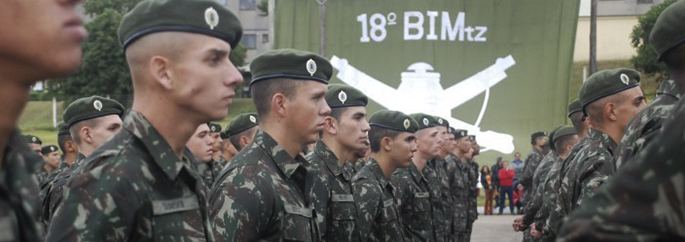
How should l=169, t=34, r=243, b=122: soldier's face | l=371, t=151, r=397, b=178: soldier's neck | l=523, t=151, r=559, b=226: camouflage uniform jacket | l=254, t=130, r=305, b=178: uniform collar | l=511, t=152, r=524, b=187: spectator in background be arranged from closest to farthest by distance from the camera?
1. l=169, t=34, r=243, b=122: soldier's face
2. l=254, t=130, r=305, b=178: uniform collar
3. l=371, t=151, r=397, b=178: soldier's neck
4. l=523, t=151, r=559, b=226: camouflage uniform jacket
5. l=511, t=152, r=524, b=187: spectator in background

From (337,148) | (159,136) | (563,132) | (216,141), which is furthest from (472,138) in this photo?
(159,136)

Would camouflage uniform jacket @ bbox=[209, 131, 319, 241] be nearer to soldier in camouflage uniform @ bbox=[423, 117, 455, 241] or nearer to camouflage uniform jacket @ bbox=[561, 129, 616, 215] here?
camouflage uniform jacket @ bbox=[561, 129, 616, 215]

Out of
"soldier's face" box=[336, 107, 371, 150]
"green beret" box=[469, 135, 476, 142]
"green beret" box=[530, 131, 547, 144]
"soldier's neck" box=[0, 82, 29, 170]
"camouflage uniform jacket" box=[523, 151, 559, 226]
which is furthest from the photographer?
"green beret" box=[530, 131, 547, 144]

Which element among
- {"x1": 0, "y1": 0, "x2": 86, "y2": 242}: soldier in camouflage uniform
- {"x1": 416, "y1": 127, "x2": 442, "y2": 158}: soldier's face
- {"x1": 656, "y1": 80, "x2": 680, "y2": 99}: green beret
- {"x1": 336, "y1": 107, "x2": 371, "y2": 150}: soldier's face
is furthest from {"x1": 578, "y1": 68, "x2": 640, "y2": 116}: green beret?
{"x1": 0, "y1": 0, "x2": 86, "y2": 242}: soldier in camouflage uniform

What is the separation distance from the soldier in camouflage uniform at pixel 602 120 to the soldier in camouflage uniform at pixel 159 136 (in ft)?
11.7

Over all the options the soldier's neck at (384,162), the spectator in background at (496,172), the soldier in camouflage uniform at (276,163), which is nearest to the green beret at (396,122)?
the soldier's neck at (384,162)

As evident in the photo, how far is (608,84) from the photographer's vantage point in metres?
6.98

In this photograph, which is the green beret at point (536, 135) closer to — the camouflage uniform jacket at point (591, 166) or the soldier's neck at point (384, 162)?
the soldier's neck at point (384, 162)

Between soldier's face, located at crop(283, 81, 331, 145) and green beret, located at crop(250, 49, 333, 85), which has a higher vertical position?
green beret, located at crop(250, 49, 333, 85)

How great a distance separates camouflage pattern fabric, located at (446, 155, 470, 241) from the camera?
16.2m

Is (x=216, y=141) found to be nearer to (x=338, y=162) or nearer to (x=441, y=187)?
(x=441, y=187)

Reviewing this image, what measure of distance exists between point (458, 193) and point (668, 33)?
12.5 m

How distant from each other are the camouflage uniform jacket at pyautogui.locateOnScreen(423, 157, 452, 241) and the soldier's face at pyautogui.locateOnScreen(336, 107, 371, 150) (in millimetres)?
→ 3738

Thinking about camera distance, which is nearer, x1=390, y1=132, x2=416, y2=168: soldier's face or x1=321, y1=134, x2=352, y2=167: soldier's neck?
x1=321, y1=134, x2=352, y2=167: soldier's neck
